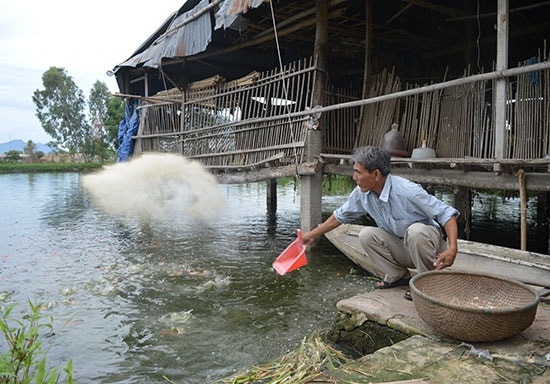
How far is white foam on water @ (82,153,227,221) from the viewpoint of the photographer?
10891 millimetres

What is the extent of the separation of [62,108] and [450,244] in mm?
56037

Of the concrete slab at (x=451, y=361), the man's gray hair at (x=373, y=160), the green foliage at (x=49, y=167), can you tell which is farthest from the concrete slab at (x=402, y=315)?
the green foliage at (x=49, y=167)

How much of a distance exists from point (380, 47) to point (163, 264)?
6427 mm

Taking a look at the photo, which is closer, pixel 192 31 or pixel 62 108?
pixel 192 31

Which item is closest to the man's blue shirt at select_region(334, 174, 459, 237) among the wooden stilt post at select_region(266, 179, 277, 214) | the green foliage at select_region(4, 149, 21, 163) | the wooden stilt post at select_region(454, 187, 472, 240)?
the wooden stilt post at select_region(454, 187, 472, 240)

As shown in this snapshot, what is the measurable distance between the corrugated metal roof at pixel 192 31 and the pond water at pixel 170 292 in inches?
164

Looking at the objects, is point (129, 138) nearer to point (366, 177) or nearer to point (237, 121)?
point (237, 121)

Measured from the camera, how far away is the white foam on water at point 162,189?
10.9m

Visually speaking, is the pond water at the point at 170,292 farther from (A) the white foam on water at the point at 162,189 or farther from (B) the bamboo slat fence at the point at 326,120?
(B) the bamboo slat fence at the point at 326,120

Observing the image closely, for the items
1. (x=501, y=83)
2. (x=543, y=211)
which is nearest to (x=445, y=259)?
(x=501, y=83)

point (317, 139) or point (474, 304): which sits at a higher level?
point (317, 139)

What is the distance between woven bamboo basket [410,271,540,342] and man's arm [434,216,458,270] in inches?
3.6

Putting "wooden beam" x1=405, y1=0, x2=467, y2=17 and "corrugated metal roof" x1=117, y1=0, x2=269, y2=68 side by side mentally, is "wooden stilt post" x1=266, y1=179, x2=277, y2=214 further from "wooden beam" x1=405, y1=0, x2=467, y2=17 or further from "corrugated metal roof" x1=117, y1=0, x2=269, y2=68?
"wooden beam" x1=405, y1=0, x2=467, y2=17

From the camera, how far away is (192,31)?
9219 millimetres
